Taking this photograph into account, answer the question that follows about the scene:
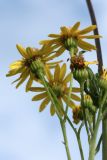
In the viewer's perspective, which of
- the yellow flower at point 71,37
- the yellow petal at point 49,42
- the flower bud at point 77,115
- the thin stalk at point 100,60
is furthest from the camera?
the flower bud at point 77,115

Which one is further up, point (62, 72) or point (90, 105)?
point (62, 72)

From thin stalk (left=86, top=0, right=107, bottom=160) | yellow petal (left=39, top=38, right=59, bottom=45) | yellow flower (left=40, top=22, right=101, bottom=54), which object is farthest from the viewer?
yellow flower (left=40, top=22, right=101, bottom=54)

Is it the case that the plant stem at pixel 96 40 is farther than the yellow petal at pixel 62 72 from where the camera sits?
No

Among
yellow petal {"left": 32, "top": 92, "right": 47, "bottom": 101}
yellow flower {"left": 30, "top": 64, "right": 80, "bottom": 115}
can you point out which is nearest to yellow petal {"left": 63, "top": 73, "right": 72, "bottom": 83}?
yellow flower {"left": 30, "top": 64, "right": 80, "bottom": 115}

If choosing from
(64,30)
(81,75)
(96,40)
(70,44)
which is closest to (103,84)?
(81,75)

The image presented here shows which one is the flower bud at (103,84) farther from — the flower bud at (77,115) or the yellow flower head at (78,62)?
the flower bud at (77,115)

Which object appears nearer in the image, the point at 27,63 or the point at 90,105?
the point at 90,105

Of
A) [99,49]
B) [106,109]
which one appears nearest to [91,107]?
[106,109]

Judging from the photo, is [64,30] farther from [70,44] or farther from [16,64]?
[16,64]

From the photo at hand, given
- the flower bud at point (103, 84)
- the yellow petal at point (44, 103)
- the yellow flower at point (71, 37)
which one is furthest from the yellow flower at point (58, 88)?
the flower bud at point (103, 84)

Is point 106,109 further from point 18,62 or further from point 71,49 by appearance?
point 18,62

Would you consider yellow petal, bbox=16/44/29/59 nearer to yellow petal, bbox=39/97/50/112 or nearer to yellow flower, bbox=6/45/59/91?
yellow flower, bbox=6/45/59/91
